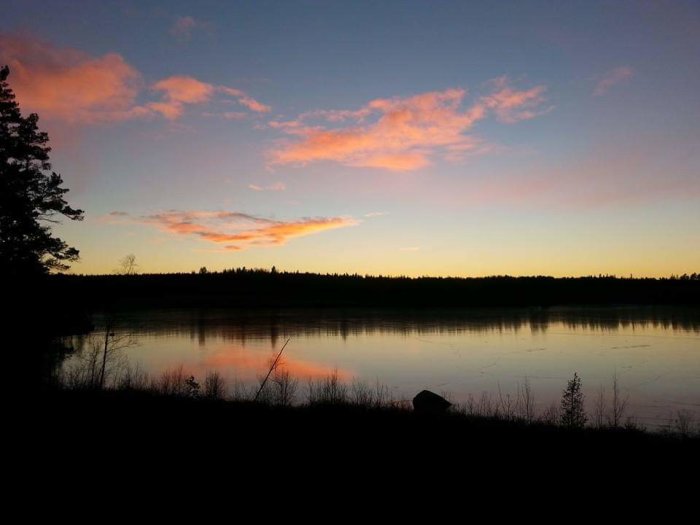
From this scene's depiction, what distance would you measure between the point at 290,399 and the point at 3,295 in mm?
12443

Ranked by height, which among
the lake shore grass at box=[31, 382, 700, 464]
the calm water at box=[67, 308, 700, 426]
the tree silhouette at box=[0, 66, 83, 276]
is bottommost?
the calm water at box=[67, 308, 700, 426]

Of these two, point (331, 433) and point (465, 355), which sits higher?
point (331, 433)

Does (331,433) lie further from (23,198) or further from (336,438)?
(23,198)

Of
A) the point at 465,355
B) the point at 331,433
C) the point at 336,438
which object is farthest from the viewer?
the point at 465,355

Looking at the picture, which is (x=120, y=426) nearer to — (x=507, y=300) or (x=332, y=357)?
(x=332, y=357)

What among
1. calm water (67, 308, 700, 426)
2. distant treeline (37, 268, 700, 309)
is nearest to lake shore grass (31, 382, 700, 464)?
calm water (67, 308, 700, 426)

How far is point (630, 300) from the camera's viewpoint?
473 ft

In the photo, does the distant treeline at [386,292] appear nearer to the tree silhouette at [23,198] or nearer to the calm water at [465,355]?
the calm water at [465,355]

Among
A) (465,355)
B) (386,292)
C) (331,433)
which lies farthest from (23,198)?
(386,292)

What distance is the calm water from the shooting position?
1212 inches

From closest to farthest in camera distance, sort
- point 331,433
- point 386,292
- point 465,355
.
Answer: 1. point 331,433
2. point 465,355
3. point 386,292

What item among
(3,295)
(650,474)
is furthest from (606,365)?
(3,295)

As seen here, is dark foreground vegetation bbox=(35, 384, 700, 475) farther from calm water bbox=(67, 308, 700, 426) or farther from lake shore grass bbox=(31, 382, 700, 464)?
calm water bbox=(67, 308, 700, 426)

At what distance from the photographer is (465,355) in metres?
45.7
